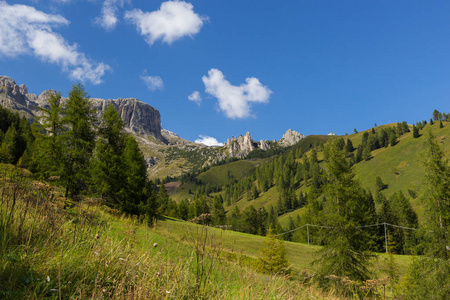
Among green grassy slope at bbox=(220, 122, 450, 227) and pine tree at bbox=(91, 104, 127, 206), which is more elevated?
green grassy slope at bbox=(220, 122, 450, 227)

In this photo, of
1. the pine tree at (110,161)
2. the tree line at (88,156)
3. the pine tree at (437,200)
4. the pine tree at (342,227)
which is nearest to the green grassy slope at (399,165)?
the pine tree at (437,200)

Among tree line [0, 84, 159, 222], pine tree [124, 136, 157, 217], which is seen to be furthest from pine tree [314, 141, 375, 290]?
pine tree [124, 136, 157, 217]

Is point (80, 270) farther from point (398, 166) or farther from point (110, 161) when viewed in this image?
point (398, 166)

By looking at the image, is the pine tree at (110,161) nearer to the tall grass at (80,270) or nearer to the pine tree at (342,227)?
the pine tree at (342,227)

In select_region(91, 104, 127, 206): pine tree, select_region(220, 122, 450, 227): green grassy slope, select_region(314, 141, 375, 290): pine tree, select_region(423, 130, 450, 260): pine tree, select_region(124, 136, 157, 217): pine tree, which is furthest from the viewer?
select_region(220, 122, 450, 227): green grassy slope

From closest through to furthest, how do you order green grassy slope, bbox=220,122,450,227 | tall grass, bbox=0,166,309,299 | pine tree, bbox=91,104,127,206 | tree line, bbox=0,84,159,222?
tall grass, bbox=0,166,309,299 → tree line, bbox=0,84,159,222 → pine tree, bbox=91,104,127,206 → green grassy slope, bbox=220,122,450,227

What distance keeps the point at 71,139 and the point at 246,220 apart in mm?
77657

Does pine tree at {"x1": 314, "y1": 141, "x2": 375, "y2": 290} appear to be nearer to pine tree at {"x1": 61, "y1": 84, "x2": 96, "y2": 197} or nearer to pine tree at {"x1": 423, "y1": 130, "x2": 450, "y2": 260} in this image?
pine tree at {"x1": 423, "y1": 130, "x2": 450, "y2": 260}

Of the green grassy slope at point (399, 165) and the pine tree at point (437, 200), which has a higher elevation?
the green grassy slope at point (399, 165)

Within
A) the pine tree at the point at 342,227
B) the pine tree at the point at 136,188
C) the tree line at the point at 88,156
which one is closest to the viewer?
the pine tree at the point at 342,227

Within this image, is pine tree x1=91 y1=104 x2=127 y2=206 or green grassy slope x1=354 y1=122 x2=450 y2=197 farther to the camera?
green grassy slope x1=354 y1=122 x2=450 y2=197

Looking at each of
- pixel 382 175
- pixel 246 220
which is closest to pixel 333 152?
pixel 246 220

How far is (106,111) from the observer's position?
30.0 m

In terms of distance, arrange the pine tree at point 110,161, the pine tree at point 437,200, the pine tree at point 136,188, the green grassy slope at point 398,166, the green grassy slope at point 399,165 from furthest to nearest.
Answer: the green grassy slope at point 399,165 → the green grassy slope at point 398,166 → the pine tree at point 136,188 → the pine tree at point 110,161 → the pine tree at point 437,200
